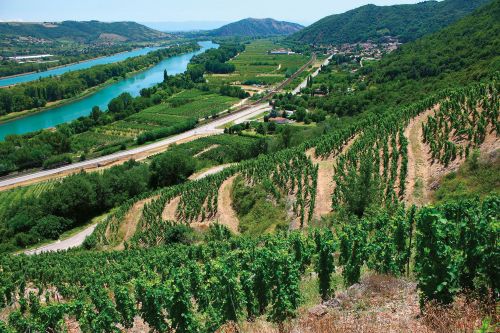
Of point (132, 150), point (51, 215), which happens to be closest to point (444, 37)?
point (132, 150)

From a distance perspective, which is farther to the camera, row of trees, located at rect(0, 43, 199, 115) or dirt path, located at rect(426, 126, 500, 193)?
row of trees, located at rect(0, 43, 199, 115)

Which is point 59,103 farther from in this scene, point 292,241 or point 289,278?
point 289,278

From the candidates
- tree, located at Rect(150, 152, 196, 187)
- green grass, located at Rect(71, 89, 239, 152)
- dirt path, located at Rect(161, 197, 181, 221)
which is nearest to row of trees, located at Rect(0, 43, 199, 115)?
green grass, located at Rect(71, 89, 239, 152)

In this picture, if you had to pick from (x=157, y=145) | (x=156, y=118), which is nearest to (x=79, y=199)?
(x=157, y=145)

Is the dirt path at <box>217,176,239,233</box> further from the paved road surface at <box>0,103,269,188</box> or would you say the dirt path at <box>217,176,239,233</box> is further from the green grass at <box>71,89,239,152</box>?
the green grass at <box>71,89,239,152</box>

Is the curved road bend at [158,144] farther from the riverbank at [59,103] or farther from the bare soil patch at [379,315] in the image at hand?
the bare soil patch at [379,315]
